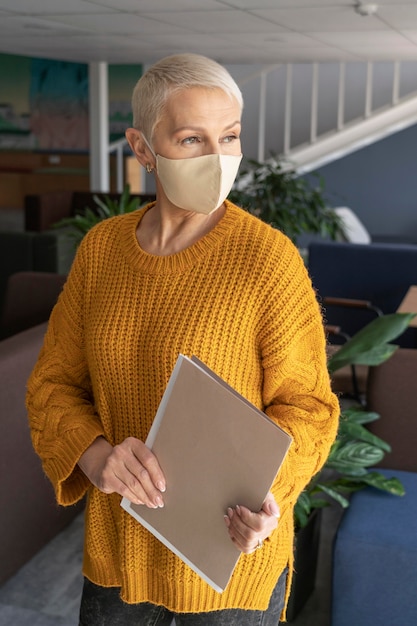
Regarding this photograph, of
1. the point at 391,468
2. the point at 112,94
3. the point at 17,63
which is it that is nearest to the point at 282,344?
the point at 391,468

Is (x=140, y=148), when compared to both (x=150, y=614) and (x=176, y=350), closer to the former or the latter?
(x=176, y=350)

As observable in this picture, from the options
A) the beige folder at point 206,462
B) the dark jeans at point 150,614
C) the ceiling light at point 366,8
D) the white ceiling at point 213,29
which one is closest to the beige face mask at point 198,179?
the beige folder at point 206,462

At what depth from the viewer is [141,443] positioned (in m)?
1.12

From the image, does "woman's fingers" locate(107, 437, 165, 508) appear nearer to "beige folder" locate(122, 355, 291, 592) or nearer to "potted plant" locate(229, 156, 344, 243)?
"beige folder" locate(122, 355, 291, 592)

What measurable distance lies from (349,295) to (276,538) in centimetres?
399

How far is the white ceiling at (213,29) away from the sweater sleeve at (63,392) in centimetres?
383

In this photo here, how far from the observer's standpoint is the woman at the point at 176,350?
1113 millimetres

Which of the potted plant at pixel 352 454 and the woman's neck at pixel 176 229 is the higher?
the woman's neck at pixel 176 229

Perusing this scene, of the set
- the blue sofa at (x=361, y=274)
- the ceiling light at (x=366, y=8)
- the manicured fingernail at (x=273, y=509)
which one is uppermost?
the ceiling light at (x=366, y=8)

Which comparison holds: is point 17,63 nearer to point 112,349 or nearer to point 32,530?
point 32,530

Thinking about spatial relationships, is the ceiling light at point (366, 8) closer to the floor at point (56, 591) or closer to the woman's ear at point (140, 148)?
the floor at point (56, 591)

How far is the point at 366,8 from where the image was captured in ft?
15.8

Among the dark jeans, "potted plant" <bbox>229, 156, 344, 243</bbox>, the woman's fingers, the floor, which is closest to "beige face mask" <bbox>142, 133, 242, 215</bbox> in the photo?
the woman's fingers

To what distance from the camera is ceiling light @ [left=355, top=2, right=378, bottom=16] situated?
471 centimetres
